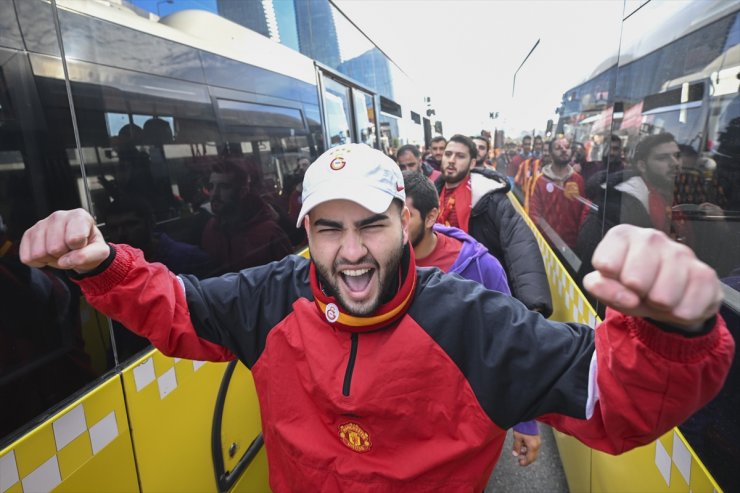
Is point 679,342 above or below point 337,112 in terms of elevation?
below

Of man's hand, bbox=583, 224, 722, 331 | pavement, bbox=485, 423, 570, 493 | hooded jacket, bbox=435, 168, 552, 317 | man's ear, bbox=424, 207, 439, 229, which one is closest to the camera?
man's hand, bbox=583, 224, 722, 331

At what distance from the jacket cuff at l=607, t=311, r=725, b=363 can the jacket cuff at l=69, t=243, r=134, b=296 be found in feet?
3.77

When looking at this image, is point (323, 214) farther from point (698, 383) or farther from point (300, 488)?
point (698, 383)

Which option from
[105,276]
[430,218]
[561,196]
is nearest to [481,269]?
[430,218]

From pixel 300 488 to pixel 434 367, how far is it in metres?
0.53

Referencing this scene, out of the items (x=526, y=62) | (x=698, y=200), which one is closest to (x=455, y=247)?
(x=698, y=200)

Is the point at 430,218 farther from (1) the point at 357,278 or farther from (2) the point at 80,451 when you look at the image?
(2) the point at 80,451

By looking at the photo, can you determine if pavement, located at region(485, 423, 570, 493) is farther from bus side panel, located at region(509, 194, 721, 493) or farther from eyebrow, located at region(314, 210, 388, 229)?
eyebrow, located at region(314, 210, 388, 229)

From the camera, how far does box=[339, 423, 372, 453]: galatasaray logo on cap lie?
1149 millimetres

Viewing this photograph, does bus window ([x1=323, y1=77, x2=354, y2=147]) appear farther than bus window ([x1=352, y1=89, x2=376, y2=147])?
No

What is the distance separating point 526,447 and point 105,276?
5.33ft

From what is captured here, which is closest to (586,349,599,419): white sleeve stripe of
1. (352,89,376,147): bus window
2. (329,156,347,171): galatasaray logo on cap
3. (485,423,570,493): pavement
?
(329,156,347,171): galatasaray logo on cap

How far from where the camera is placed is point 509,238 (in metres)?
2.96

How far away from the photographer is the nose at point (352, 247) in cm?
120
